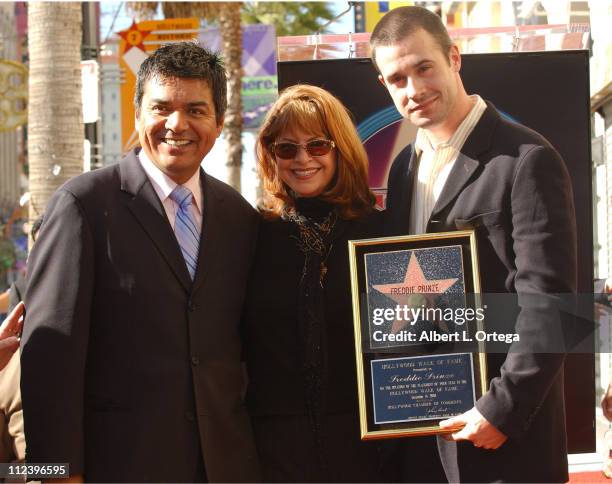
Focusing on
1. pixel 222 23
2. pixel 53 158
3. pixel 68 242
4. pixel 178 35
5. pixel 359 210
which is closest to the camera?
pixel 68 242

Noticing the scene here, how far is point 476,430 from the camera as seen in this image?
3.49 metres

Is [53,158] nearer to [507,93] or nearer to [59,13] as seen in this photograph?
[59,13]

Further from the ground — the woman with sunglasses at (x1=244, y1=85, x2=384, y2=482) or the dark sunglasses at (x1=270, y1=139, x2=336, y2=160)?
the dark sunglasses at (x1=270, y1=139, x2=336, y2=160)

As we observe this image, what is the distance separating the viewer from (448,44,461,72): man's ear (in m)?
3.78

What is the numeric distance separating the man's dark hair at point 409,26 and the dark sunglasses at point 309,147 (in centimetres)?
50

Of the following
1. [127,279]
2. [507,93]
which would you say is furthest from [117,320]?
[507,93]

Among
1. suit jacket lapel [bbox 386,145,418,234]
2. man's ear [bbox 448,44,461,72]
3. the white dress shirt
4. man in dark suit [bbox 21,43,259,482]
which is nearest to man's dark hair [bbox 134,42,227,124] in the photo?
man in dark suit [bbox 21,43,259,482]

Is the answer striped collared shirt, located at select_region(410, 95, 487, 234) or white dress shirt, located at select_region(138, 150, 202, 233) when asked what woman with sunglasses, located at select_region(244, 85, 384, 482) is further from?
white dress shirt, located at select_region(138, 150, 202, 233)

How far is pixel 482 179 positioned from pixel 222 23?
56.5ft

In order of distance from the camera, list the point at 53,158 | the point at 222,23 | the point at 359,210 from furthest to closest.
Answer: the point at 222,23 < the point at 53,158 < the point at 359,210

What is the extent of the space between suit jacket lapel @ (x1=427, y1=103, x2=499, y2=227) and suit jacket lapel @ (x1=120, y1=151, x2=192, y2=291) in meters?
1.06

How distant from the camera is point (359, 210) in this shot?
3.99 m

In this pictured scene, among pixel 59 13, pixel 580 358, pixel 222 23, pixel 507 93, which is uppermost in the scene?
pixel 222 23

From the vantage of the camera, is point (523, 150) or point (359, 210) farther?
point (359, 210)
